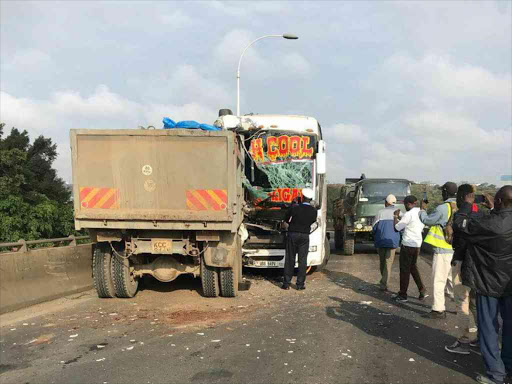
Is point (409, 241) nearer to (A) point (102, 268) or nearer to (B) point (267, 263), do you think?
(B) point (267, 263)

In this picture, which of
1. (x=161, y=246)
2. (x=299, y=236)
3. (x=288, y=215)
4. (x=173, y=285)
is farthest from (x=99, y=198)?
(x=299, y=236)

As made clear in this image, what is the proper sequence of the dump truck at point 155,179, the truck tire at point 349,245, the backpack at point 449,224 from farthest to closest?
the truck tire at point 349,245, the dump truck at point 155,179, the backpack at point 449,224

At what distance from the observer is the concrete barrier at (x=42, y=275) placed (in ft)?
22.7

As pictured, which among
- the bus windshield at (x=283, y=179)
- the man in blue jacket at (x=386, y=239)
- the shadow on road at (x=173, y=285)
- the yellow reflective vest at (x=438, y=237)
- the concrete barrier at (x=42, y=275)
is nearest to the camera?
the yellow reflective vest at (x=438, y=237)

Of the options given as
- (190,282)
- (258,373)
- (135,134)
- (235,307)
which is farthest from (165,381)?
(190,282)

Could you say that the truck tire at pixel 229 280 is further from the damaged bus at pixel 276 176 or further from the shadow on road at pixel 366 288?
the shadow on road at pixel 366 288

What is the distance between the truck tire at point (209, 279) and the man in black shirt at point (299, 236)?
1.60 metres

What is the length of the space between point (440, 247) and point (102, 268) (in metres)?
5.33

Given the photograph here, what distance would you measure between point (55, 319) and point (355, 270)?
287 inches

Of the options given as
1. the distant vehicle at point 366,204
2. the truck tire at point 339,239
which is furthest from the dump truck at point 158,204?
the truck tire at point 339,239

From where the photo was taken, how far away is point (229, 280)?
7477mm

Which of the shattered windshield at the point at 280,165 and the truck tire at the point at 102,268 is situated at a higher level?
the shattered windshield at the point at 280,165

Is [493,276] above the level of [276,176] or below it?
below

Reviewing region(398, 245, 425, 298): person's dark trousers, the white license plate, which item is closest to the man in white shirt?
region(398, 245, 425, 298): person's dark trousers
